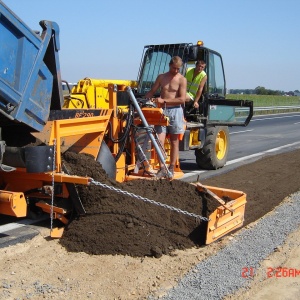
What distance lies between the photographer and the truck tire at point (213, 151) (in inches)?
386

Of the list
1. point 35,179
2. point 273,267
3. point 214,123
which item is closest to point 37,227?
point 35,179

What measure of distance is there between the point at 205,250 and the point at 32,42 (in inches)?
110

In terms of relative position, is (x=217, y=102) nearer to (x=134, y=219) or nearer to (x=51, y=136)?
(x=134, y=219)

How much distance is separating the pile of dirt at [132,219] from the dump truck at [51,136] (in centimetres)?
15

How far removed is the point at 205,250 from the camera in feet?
16.4

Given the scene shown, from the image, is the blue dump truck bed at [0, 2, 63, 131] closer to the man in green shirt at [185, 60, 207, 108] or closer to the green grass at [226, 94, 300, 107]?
the man in green shirt at [185, 60, 207, 108]

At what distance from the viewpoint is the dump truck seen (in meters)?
4.68

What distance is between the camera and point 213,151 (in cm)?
988
